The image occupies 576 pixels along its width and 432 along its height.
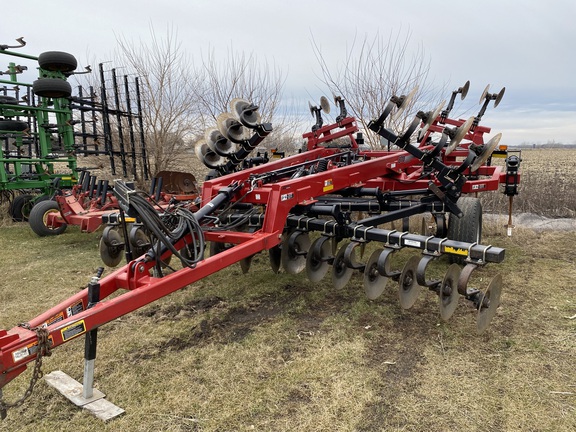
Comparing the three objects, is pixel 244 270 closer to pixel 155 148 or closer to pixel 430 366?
pixel 430 366

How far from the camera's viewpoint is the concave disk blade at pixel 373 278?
351cm

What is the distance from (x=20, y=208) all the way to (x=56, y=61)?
302 cm

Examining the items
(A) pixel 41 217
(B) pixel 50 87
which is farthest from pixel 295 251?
(B) pixel 50 87

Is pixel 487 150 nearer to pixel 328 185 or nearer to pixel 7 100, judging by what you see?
pixel 328 185

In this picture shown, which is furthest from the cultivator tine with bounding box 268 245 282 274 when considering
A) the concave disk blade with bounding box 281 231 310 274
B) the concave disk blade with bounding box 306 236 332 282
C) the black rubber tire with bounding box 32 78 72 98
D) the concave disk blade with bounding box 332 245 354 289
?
the black rubber tire with bounding box 32 78 72 98

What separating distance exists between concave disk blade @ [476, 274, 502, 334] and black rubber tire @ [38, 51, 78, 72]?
767 cm

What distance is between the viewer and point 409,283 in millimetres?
3404

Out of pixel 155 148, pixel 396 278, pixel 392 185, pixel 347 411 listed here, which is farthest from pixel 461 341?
pixel 155 148

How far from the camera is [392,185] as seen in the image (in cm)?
516

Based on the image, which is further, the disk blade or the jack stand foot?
the disk blade

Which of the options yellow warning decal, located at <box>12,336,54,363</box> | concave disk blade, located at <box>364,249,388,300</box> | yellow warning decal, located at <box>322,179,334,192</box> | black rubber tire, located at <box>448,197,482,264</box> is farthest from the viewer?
black rubber tire, located at <box>448,197,482,264</box>

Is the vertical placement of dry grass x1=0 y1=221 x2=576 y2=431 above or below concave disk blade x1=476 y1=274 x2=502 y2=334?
below

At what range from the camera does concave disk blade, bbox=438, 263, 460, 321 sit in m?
3.24

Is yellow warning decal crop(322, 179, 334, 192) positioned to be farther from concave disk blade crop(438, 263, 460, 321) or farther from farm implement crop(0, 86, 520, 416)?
concave disk blade crop(438, 263, 460, 321)
